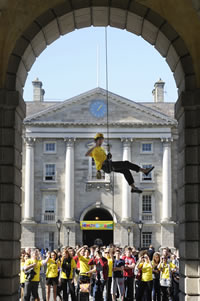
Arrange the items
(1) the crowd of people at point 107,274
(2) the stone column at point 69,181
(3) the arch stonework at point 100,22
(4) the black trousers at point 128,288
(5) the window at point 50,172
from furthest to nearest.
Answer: (5) the window at point 50,172 < (2) the stone column at point 69,181 < (4) the black trousers at point 128,288 < (1) the crowd of people at point 107,274 < (3) the arch stonework at point 100,22

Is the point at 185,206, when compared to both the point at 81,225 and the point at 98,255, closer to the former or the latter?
the point at 98,255

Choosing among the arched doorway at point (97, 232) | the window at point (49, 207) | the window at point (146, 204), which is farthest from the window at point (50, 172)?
the window at point (146, 204)

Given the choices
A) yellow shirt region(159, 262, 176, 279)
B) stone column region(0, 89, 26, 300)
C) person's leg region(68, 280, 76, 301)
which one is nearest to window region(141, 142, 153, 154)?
yellow shirt region(159, 262, 176, 279)

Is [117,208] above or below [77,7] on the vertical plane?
below

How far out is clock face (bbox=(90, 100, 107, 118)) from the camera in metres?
58.8

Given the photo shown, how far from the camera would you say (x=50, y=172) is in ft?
192

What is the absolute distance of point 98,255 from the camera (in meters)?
18.2

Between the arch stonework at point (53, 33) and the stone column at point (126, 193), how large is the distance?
4500 cm

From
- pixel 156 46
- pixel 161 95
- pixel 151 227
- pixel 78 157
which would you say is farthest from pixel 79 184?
pixel 156 46

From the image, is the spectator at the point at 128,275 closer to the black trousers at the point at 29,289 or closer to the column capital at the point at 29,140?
the black trousers at the point at 29,289

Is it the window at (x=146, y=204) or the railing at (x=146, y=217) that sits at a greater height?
the window at (x=146, y=204)

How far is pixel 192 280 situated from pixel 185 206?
141 cm

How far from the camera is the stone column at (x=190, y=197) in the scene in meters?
11.5

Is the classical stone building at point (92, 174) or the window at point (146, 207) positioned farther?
the window at point (146, 207)
